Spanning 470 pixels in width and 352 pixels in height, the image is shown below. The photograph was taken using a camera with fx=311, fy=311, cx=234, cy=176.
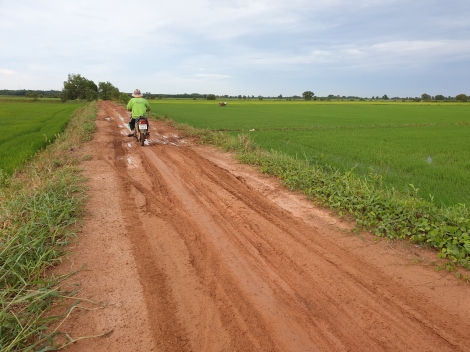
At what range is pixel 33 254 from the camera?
3.30 m

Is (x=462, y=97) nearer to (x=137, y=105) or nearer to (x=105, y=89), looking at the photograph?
(x=105, y=89)

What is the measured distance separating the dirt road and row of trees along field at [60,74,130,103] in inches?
2943

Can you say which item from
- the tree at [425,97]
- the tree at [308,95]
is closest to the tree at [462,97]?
the tree at [425,97]

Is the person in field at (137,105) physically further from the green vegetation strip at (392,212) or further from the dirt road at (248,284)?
the green vegetation strip at (392,212)

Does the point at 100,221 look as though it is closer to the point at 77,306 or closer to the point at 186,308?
the point at 77,306

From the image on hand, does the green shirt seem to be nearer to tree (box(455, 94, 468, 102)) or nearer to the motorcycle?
the motorcycle

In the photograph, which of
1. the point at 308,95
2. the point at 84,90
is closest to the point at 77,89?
the point at 84,90

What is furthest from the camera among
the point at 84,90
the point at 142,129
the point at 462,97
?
the point at 462,97

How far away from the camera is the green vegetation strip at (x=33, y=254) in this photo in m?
2.30

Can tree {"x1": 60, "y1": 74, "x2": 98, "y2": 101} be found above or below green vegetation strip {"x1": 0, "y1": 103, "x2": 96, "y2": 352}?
above

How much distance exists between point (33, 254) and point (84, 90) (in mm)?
83356

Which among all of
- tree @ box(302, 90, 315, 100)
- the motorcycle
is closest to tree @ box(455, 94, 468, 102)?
tree @ box(302, 90, 315, 100)

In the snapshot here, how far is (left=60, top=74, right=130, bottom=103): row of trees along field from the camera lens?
7350cm

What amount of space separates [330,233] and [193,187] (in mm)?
2828
